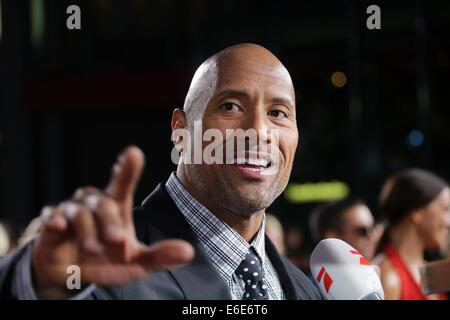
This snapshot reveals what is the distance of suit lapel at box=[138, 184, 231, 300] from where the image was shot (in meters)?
1.44

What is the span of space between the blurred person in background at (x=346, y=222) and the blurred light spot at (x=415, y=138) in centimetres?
35

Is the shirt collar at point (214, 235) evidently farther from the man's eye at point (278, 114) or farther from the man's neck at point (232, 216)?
the man's eye at point (278, 114)

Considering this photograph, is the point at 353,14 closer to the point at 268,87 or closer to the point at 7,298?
the point at 268,87

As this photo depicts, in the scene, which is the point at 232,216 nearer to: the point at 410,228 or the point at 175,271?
the point at 175,271

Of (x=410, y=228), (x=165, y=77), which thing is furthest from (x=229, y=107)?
(x=410, y=228)

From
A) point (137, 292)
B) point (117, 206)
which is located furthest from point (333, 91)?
point (117, 206)

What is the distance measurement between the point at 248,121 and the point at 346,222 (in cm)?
164

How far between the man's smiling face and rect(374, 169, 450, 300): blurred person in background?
88 cm

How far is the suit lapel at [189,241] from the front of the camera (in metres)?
1.44

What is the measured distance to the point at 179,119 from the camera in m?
1.47

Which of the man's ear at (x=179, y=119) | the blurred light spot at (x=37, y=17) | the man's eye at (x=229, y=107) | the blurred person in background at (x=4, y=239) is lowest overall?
the blurred person in background at (x=4, y=239)

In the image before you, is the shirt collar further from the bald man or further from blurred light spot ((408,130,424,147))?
blurred light spot ((408,130,424,147))

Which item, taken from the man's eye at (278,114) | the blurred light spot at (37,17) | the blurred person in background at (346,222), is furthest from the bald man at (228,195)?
the blurred person in background at (346,222)

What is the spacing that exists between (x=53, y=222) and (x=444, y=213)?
1.51 metres
